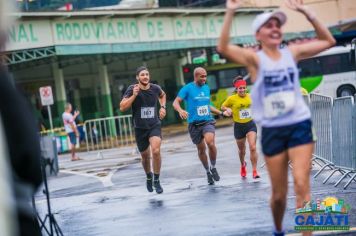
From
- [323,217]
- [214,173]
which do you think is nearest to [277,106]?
[323,217]

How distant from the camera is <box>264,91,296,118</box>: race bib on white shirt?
590 cm

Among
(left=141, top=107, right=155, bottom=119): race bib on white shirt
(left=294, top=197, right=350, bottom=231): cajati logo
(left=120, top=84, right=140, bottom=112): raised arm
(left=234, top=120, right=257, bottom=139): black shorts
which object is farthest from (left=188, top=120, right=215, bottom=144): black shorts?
(left=294, top=197, right=350, bottom=231): cajati logo

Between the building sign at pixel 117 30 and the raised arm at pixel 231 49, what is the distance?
2305cm

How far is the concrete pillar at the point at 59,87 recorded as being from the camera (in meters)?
35.2

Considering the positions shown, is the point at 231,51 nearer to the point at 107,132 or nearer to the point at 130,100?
the point at 130,100

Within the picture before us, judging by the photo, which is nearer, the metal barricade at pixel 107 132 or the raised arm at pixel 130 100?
the raised arm at pixel 130 100

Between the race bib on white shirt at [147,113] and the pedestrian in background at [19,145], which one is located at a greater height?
the pedestrian in background at [19,145]

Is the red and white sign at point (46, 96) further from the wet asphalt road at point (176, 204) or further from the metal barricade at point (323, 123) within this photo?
the metal barricade at point (323, 123)

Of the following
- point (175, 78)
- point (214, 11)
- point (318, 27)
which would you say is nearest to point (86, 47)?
point (214, 11)

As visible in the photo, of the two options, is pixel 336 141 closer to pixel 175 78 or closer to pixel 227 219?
pixel 227 219

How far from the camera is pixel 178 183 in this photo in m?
13.4

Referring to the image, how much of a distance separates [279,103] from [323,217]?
1.69 metres

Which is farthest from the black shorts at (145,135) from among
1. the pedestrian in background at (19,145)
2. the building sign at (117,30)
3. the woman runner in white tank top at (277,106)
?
the building sign at (117,30)

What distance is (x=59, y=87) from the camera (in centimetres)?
3528
